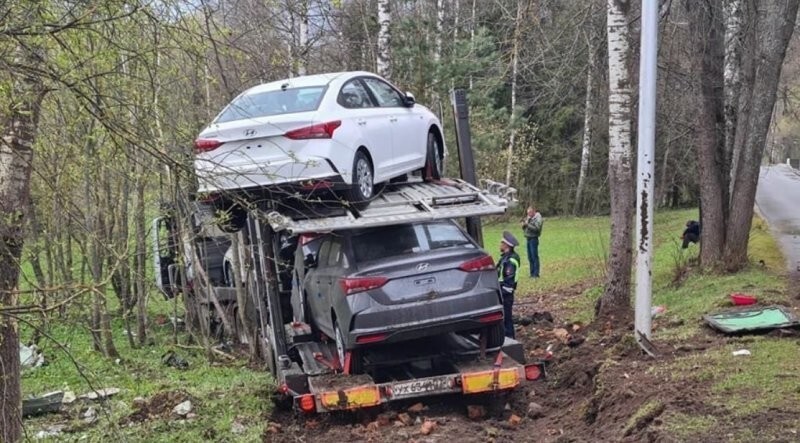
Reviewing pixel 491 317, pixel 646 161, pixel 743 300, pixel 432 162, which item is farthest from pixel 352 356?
pixel 743 300

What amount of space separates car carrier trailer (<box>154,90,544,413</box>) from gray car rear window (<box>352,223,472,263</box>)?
23 cm

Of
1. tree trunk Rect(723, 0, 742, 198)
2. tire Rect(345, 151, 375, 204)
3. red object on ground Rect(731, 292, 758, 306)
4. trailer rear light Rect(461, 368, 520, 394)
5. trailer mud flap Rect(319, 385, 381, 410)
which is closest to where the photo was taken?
trailer mud flap Rect(319, 385, 381, 410)

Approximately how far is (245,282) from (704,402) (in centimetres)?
804

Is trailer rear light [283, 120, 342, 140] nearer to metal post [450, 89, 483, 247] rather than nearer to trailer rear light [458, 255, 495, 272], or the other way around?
trailer rear light [458, 255, 495, 272]

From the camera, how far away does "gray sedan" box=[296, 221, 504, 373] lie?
26.8 ft

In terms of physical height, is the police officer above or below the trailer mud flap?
above

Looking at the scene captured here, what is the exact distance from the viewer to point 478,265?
8516 millimetres

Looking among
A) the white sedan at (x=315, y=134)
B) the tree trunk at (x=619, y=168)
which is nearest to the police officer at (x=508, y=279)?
the tree trunk at (x=619, y=168)

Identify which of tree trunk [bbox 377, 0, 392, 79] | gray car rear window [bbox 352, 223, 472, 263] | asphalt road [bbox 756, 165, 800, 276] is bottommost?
asphalt road [bbox 756, 165, 800, 276]

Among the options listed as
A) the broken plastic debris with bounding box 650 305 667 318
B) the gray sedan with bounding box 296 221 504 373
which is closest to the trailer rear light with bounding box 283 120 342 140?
the gray sedan with bounding box 296 221 504 373

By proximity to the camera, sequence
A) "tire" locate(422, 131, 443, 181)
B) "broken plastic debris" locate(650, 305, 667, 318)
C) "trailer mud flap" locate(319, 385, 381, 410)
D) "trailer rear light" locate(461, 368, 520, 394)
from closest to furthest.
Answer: "trailer mud flap" locate(319, 385, 381, 410)
"trailer rear light" locate(461, 368, 520, 394)
"broken plastic debris" locate(650, 305, 667, 318)
"tire" locate(422, 131, 443, 181)

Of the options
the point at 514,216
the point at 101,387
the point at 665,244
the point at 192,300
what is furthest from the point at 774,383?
the point at 514,216

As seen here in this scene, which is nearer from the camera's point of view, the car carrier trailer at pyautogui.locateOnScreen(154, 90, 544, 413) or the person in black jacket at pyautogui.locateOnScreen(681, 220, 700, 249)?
the car carrier trailer at pyautogui.locateOnScreen(154, 90, 544, 413)

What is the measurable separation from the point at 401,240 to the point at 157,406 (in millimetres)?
3273
